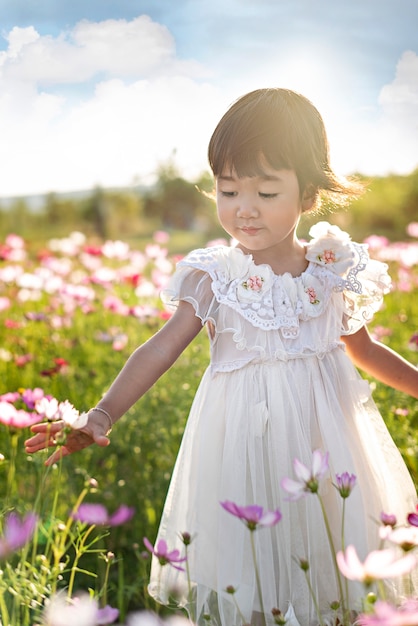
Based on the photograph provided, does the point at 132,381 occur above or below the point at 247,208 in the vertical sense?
below

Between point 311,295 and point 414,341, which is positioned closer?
point 311,295

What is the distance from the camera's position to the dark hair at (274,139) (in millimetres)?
1564

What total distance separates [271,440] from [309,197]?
53 centimetres

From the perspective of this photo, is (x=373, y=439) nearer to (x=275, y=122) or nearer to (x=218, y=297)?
(x=218, y=297)

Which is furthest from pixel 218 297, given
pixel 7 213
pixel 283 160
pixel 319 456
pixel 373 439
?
pixel 7 213

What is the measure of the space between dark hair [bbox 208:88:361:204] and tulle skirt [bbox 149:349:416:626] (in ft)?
1.29

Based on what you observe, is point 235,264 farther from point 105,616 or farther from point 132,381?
point 105,616

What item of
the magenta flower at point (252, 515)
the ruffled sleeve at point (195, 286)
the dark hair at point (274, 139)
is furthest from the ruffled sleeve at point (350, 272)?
the magenta flower at point (252, 515)

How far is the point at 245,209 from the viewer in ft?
5.13

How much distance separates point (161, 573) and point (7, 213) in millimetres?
11530

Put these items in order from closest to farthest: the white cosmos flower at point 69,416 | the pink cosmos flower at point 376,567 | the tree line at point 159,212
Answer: the pink cosmos flower at point 376,567
the white cosmos flower at point 69,416
the tree line at point 159,212

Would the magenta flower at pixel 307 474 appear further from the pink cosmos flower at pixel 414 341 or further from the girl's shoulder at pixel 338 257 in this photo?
the pink cosmos flower at pixel 414 341

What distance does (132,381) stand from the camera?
1542 mm

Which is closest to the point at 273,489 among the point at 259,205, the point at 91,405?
the point at 259,205
